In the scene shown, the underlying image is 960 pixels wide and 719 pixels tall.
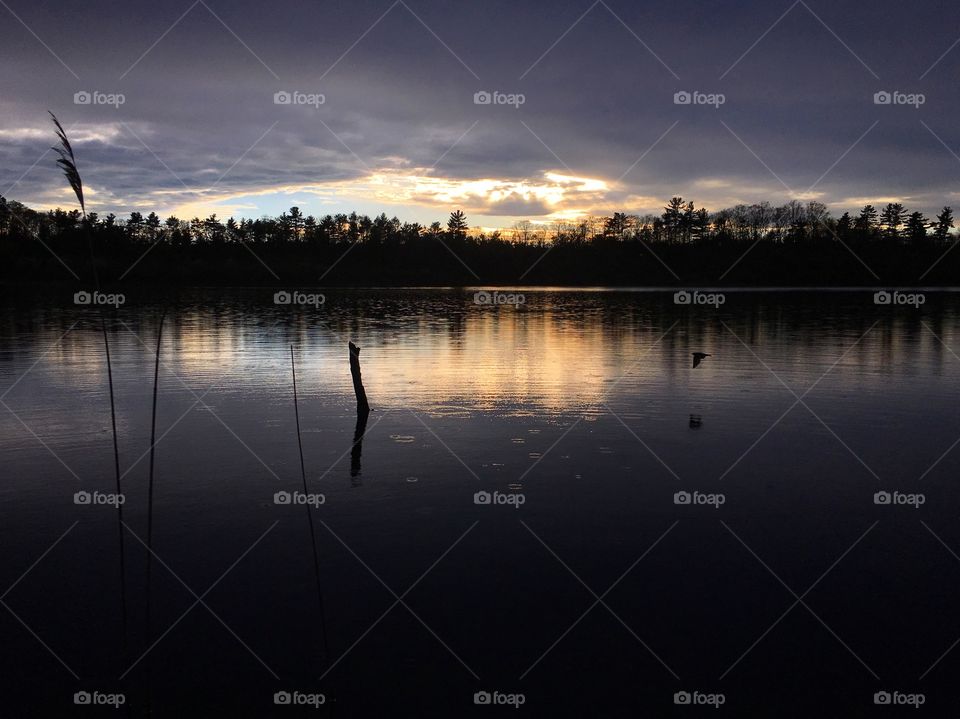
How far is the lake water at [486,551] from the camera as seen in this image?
744 centimetres

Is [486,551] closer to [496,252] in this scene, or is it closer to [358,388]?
[358,388]

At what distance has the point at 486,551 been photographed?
10.3 m

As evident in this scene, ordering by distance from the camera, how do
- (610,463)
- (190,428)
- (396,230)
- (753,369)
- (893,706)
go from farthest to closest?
1. (396,230)
2. (753,369)
3. (190,428)
4. (610,463)
5. (893,706)

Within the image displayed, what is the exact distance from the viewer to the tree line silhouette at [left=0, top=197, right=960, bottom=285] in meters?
130

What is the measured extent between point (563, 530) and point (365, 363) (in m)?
18.4

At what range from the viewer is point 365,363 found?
28375 mm

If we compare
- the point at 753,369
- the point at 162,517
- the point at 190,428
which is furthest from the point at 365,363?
the point at 162,517

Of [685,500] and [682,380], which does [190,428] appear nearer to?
[685,500]

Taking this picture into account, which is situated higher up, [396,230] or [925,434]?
[396,230]

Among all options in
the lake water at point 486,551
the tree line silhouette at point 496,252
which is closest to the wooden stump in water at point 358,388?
the lake water at point 486,551

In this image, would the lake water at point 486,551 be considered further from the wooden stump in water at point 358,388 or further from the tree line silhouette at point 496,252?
the tree line silhouette at point 496,252

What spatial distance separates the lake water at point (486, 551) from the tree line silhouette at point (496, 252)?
112470 millimetres

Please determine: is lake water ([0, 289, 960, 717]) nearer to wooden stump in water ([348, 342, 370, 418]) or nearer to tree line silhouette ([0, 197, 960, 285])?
wooden stump in water ([348, 342, 370, 418])

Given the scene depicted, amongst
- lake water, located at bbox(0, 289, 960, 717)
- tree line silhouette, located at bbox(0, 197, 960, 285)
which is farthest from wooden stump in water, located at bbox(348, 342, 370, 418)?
tree line silhouette, located at bbox(0, 197, 960, 285)
